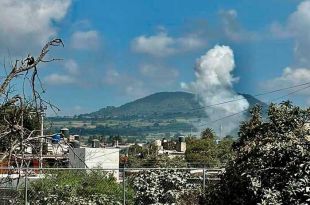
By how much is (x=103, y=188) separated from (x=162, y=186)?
63.1 inches

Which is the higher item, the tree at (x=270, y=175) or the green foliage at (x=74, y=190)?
the tree at (x=270, y=175)

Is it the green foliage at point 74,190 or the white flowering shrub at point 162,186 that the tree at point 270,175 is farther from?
the green foliage at point 74,190

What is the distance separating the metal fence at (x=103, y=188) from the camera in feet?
50.9

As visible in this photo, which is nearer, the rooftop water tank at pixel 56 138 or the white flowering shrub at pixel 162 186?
the rooftop water tank at pixel 56 138

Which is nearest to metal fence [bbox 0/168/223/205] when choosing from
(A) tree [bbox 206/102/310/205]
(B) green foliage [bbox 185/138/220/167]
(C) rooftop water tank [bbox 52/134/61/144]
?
(A) tree [bbox 206/102/310/205]

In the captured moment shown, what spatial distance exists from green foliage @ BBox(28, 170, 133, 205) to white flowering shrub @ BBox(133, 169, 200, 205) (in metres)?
0.43

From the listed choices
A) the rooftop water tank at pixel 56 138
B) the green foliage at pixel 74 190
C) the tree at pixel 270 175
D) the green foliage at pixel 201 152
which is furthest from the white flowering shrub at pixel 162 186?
the green foliage at pixel 201 152

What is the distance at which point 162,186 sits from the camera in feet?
53.5

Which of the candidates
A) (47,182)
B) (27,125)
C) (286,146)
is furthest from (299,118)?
(27,125)

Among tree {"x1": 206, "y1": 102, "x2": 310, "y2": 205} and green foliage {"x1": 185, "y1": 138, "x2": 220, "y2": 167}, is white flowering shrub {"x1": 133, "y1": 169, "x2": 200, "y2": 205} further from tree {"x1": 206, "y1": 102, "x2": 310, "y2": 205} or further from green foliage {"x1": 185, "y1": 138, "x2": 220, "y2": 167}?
green foliage {"x1": 185, "y1": 138, "x2": 220, "y2": 167}

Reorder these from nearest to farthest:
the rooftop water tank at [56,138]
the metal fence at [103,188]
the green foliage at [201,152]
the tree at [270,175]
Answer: the rooftop water tank at [56,138], the tree at [270,175], the metal fence at [103,188], the green foliage at [201,152]

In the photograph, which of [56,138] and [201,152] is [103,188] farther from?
[201,152]

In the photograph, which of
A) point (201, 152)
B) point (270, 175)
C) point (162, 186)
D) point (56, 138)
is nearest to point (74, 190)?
point (162, 186)

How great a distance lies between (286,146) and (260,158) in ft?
1.33
